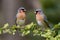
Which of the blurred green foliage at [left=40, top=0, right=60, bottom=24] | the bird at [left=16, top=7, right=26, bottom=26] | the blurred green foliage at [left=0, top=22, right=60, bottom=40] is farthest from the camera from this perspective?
the blurred green foliage at [left=40, top=0, right=60, bottom=24]

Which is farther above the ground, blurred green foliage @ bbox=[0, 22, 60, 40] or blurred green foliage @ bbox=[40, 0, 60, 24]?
blurred green foliage @ bbox=[0, 22, 60, 40]

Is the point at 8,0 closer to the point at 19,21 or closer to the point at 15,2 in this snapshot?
the point at 15,2

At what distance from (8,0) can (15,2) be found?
29 centimetres

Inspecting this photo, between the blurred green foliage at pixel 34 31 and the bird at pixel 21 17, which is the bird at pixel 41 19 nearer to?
the bird at pixel 21 17

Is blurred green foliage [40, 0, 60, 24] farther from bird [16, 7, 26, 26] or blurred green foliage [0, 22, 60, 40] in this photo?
blurred green foliage [0, 22, 60, 40]

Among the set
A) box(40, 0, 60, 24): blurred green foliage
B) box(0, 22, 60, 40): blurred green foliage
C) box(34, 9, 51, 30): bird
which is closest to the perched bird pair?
box(34, 9, 51, 30): bird

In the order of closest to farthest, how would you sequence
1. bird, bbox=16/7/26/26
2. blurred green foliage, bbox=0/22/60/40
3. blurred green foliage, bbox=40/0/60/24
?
blurred green foliage, bbox=0/22/60/40
bird, bbox=16/7/26/26
blurred green foliage, bbox=40/0/60/24

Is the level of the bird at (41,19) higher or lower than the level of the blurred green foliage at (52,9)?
higher

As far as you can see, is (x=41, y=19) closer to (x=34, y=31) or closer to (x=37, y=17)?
(x=37, y=17)

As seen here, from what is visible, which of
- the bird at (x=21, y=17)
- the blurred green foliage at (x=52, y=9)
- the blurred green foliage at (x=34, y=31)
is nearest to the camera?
the blurred green foliage at (x=34, y=31)

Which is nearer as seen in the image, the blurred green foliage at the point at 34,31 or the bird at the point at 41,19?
the blurred green foliage at the point at 34,31

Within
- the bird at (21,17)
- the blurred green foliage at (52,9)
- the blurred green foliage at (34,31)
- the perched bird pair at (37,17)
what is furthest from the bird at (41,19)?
the blurred green foliage at (52,9)

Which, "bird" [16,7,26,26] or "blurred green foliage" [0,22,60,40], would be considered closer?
"blurred green foliage" [0,22,60,40]

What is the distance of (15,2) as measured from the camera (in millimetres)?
7305
